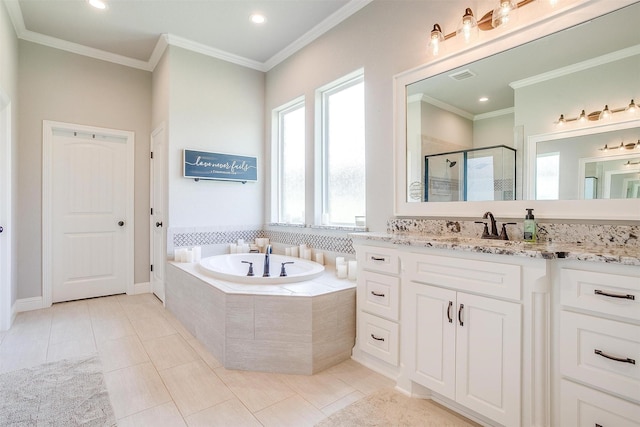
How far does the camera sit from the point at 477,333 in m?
1.50

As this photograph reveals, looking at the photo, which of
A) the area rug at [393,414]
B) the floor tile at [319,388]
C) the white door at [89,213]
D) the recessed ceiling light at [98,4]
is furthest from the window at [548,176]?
the white door at [89,213]

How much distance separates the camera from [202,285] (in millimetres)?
2510

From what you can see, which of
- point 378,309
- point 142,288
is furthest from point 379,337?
point 142,288

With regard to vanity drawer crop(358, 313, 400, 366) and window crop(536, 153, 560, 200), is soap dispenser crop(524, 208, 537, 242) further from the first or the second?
vanity drawer crop(358, 313, 400, 366)

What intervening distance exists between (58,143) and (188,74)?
1646mm

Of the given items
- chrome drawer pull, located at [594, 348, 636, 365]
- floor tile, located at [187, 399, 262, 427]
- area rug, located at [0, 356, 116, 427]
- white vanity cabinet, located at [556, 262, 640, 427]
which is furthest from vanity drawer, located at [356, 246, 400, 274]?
area rug, located at [0, 356, 116, 427]

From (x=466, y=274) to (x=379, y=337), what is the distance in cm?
79

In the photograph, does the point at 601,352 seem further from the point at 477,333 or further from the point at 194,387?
Result: the point at 194,387

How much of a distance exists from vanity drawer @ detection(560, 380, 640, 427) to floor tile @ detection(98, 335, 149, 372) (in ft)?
8.02

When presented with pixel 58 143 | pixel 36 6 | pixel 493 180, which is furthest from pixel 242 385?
pixel 36 6

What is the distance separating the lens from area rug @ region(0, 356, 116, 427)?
63.1 inches

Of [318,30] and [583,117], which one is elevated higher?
[318,30]

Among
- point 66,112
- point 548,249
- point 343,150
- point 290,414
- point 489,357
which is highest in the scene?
point 66,112

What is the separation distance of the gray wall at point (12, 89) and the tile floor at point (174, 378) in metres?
0.62
